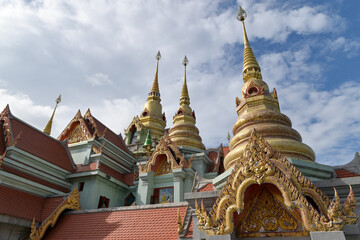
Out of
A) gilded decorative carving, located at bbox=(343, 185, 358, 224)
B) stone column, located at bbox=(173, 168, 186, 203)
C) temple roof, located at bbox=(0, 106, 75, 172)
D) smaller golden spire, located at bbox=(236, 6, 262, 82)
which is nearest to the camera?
gilded decorative carving, located at bbox=(343, 185, 358, 224)

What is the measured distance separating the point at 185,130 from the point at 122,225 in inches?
450

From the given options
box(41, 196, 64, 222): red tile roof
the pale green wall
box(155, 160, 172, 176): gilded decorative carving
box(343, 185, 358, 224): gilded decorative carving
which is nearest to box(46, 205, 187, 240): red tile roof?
box(41, 196, 64, 222): red tile roof

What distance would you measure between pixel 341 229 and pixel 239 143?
438cm

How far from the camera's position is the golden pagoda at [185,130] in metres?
18.2

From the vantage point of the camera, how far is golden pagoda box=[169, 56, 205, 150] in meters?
18.2

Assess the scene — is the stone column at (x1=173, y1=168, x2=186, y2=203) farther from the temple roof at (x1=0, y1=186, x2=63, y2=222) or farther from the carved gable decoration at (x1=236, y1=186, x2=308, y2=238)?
the carved gable decoration at (x1=236, y1=186, x2=308, y2=238)

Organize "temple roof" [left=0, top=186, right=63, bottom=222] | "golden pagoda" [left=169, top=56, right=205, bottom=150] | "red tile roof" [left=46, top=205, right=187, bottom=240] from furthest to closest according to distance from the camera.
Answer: "golden pagoda" [left=169, top=56, right=205, bottom=150]
"temple roof" [left=0, top=186, right=63, bottom=222]
"red tile roof" [left=46, top=205, right=187, bottom=240]

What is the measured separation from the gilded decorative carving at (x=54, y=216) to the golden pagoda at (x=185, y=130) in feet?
→ 29.2

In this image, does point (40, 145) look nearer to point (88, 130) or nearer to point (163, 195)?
point (88, 130)

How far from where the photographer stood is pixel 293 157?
22.7ft

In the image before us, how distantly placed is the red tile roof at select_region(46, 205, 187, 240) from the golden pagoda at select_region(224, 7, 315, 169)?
254cm

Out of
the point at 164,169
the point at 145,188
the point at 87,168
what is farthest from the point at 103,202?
the point at 164,169

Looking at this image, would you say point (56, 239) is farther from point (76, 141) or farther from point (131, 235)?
point (76, 141)

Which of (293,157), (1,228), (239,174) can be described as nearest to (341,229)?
(239,174)
